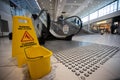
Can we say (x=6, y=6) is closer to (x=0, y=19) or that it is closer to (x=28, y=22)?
(x=0, y=19)

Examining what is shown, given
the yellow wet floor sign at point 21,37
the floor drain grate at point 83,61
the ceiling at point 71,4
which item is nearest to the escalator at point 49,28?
the yellow wet floor sign at point 21,37

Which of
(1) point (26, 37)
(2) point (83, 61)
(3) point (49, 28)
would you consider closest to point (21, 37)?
(1) point (26, 37)

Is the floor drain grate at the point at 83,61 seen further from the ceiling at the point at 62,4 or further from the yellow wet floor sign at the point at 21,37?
the ceiling at the point at 62,4

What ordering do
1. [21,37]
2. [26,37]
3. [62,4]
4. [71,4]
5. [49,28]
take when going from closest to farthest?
[21,37]
[26,37]
[49,28]
[62,4]
[71,4]

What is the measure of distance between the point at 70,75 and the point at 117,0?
1768cm

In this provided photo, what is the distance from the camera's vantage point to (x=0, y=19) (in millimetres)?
8859

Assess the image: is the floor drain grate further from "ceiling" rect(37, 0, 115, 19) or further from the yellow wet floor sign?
"ceiling" rect(37, 0, 115, 19)

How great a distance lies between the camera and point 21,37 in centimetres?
164

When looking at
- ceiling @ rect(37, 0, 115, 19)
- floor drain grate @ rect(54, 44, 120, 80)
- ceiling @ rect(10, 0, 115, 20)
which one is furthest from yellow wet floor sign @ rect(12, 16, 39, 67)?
ceiling @ rect(37, 0, 115, 19)

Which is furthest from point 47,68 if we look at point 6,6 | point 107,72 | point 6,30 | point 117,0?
point 117,0

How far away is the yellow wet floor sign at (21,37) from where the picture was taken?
1.52m

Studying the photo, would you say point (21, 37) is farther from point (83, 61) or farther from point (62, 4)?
point (62, 4)

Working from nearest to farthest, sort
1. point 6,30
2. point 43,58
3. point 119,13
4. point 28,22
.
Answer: point 43,58, point 28,22, point 6,30, point 119,13

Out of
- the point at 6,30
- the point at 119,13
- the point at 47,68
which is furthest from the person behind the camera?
the point at 119,13
